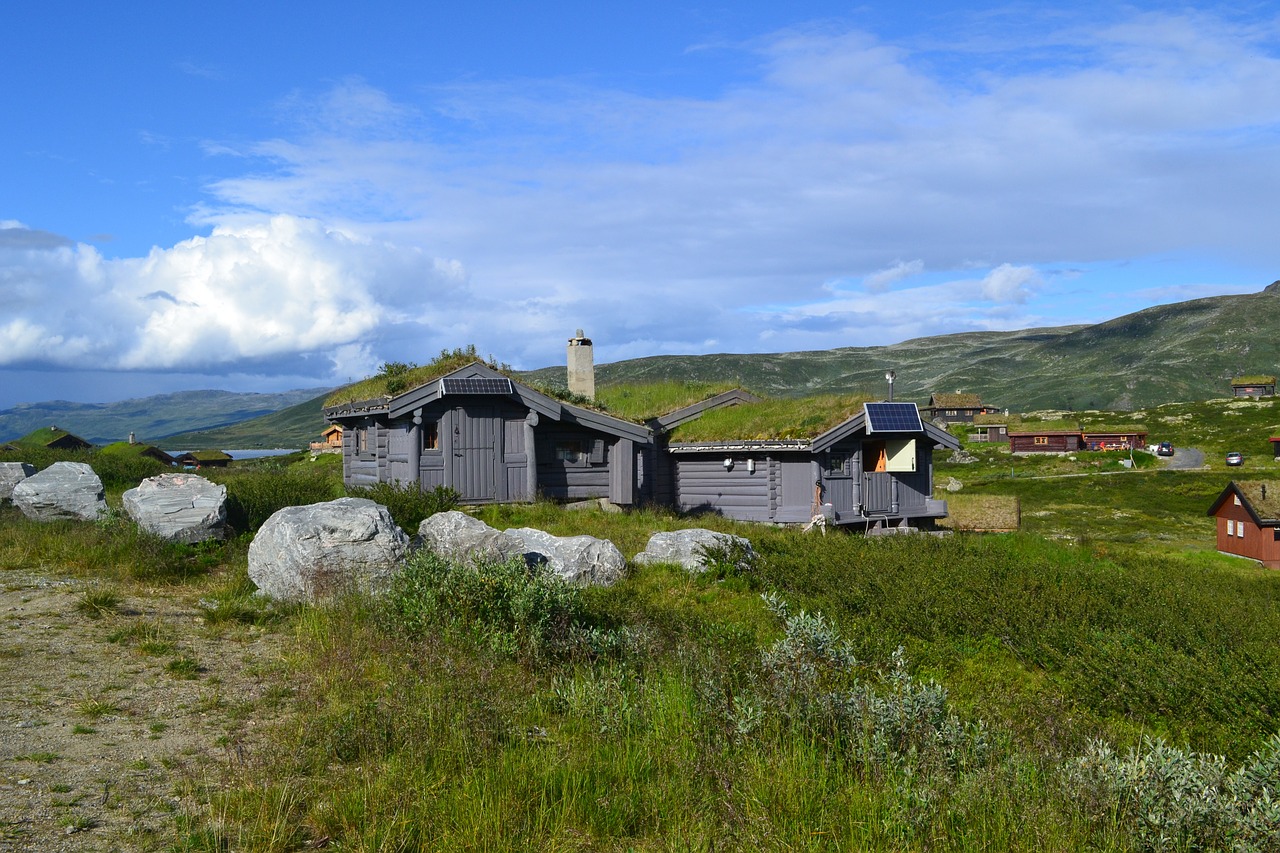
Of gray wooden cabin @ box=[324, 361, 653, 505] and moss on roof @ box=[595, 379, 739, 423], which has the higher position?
moss on roof @ box=[595, 379, 739, 423]

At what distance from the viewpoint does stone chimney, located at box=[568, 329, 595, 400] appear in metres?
27.3

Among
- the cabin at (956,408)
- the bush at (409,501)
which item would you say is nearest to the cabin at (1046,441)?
the cabin at (956,408)

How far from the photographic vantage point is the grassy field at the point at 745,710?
189 inches

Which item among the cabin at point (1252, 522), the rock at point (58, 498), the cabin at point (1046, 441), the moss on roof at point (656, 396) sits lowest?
the cabin at point (1252, 522)

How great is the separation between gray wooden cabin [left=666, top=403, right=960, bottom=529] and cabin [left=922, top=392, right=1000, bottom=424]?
98.2 metres

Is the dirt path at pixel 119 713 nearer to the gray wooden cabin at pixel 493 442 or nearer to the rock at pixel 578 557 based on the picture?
the rock at pixel 578 557

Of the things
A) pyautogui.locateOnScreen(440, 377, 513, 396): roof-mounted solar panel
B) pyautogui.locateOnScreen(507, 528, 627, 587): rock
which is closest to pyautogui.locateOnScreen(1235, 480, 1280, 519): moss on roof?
pyautogui.locateOnScreen(440, 377, 513, 396): roof-mounted solar panel

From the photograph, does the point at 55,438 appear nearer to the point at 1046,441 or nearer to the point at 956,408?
the point at 1046,441

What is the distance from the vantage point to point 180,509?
Answer: 14.0 meters

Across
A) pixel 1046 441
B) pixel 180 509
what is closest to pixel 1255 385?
pixel 1046 441

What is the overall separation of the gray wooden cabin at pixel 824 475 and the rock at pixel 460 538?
13.7 metres

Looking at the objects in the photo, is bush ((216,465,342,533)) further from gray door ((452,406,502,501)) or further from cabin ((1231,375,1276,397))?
cabin ((1231,375,1276,397))

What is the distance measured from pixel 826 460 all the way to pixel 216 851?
23.4 m

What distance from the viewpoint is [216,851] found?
14.9 feet
